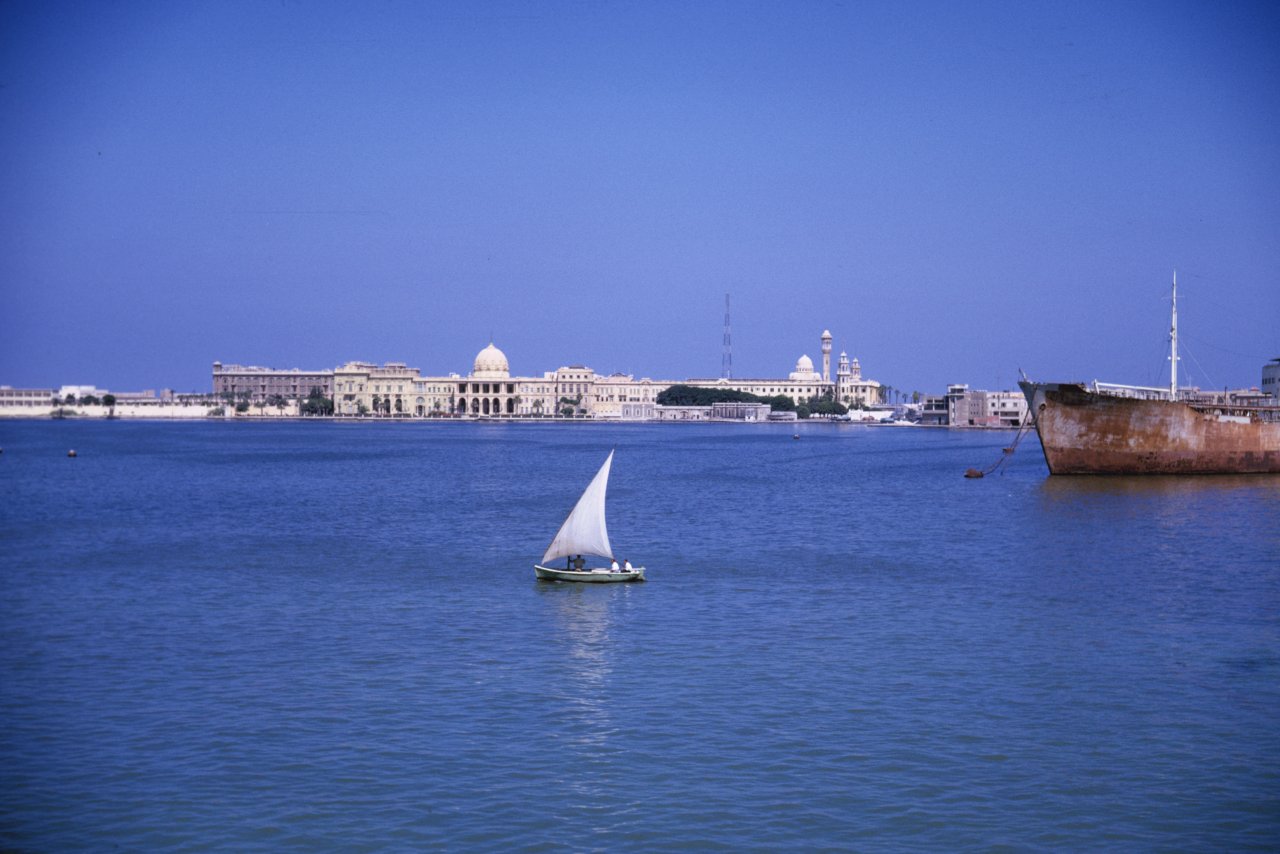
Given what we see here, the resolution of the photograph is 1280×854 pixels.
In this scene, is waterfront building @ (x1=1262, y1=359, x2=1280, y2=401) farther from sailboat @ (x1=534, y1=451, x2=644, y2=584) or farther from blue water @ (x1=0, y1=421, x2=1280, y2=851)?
sailboat @ (x1=534, y1=451, x2=644, y2=584)

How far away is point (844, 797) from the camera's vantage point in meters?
15.8

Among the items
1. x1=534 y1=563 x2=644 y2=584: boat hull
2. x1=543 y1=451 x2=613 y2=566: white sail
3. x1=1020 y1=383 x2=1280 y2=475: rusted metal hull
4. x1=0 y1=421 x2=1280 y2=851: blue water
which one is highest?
x1=1020 y1=383 x2=1280 y2=475: rusted metal hull

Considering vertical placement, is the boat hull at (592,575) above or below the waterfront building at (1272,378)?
below

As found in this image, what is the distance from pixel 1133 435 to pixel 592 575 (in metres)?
41.2

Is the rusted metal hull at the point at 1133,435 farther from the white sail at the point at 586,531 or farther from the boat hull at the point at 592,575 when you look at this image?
the white sail at the point at 586,531

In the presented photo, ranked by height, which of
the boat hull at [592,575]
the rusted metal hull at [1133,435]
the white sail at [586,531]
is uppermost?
the rusted metal hull at [1133,435]

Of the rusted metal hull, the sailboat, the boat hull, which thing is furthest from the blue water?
the rusted metal hull

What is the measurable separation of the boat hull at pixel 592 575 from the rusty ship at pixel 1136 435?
3596 centimetres

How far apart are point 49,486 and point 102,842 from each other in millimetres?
62155

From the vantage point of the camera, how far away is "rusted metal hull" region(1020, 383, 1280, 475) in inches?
2429

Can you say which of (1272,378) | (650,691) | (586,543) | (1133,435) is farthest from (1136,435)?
(1272,378)

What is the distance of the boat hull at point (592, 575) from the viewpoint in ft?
102

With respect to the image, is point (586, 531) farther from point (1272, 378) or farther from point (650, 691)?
point (1272, 378)

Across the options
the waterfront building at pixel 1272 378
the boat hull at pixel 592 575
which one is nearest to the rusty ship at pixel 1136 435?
the boat hull at pixel 592 575
